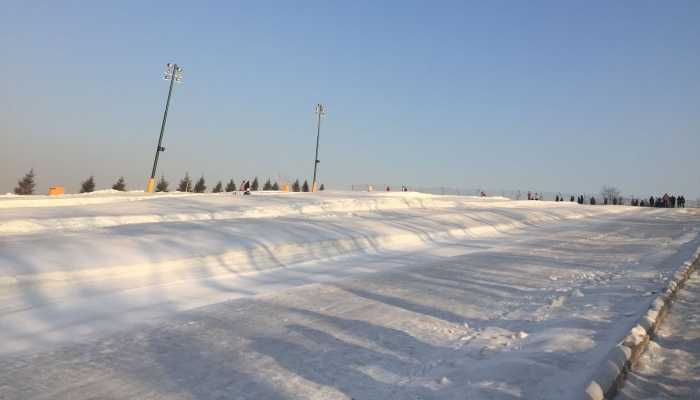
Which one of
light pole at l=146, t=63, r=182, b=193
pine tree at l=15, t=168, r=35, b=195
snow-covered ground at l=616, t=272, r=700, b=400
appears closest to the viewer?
snow-covered ground at l=616, t=272, r=700, b=400

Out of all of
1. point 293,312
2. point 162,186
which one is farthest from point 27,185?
point 293,312

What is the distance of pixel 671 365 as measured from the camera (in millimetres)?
4594

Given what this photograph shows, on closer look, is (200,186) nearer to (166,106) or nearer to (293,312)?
(166,106)

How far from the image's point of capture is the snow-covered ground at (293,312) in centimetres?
409

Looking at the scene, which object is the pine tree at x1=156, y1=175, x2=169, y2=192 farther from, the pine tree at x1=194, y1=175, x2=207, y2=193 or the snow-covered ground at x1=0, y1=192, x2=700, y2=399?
the snow-covered ground at x1=0, y1=192, x2=700, y2=399

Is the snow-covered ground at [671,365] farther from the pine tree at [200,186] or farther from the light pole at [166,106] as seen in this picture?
the pine tree at [200,186]

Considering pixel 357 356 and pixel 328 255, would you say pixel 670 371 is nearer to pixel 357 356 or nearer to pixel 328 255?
pixel 357 356

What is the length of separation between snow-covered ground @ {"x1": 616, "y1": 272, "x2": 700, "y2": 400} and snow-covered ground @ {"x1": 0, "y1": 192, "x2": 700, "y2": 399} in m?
0.37

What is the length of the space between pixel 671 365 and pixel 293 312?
4.30 metres

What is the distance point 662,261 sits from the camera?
11.1 meters

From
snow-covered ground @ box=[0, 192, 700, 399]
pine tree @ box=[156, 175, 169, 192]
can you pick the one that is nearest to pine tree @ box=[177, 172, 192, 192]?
pine tree @ box=[156, 175, 169, 192]

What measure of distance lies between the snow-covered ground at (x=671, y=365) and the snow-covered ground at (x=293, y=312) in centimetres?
37

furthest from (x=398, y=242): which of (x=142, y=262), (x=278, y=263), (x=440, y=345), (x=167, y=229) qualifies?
(x=440, y=345)

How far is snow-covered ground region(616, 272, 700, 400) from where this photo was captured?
3981 mm
